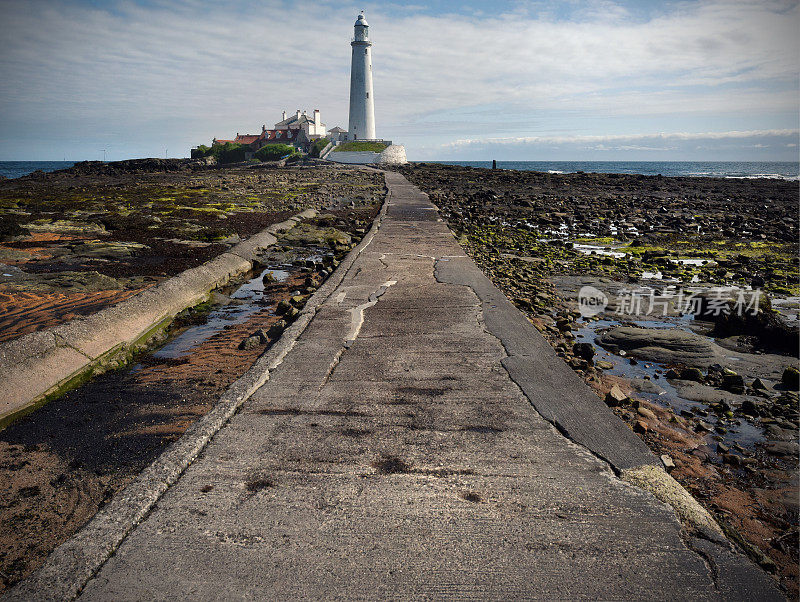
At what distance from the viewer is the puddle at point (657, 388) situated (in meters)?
3.40

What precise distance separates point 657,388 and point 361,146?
58.1m

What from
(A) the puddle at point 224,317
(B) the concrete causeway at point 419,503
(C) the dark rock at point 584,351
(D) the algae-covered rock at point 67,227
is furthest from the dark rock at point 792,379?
(D) the algae-covered rock at point 67,227

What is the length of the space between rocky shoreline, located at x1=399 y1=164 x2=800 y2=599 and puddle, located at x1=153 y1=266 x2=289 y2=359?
3131 mm

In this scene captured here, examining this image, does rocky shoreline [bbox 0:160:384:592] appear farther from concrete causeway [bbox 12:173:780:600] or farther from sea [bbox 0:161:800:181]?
sea [bbox 0:161:800:181]

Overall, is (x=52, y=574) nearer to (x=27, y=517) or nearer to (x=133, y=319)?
(x=27, y=517)

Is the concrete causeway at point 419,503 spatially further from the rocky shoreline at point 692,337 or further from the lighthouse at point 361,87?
the lighthouse at point 361,87

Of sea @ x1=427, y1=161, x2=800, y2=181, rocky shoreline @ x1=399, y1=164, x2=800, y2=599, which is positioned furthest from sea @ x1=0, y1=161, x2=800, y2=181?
rocky shoreline @ x1=399, y1=164, x2=800, y2=599

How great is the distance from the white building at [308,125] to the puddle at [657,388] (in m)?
76.2

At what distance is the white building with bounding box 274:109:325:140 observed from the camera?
77.3 metres

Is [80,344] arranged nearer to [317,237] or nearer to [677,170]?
[317,237]

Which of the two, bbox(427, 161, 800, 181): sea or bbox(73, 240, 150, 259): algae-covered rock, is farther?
bbox(427, 161, 800, 181): sea

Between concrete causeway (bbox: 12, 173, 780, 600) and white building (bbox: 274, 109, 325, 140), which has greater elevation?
white building (bbox: 274, 109, 325, 140)

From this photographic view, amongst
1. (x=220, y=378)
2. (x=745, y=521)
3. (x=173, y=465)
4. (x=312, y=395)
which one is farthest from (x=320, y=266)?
(x=745, y=521)

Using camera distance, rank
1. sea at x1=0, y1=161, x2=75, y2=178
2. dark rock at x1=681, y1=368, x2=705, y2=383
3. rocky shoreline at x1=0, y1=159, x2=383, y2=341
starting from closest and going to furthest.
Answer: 1. dark rock at x1=681, y1=368, x2=705, y2=383
2. rocky shoreline at x1=0, y1=159, x2=383, y2=341
3. sea at x1=0, y1=161, x2=75, y2=178
